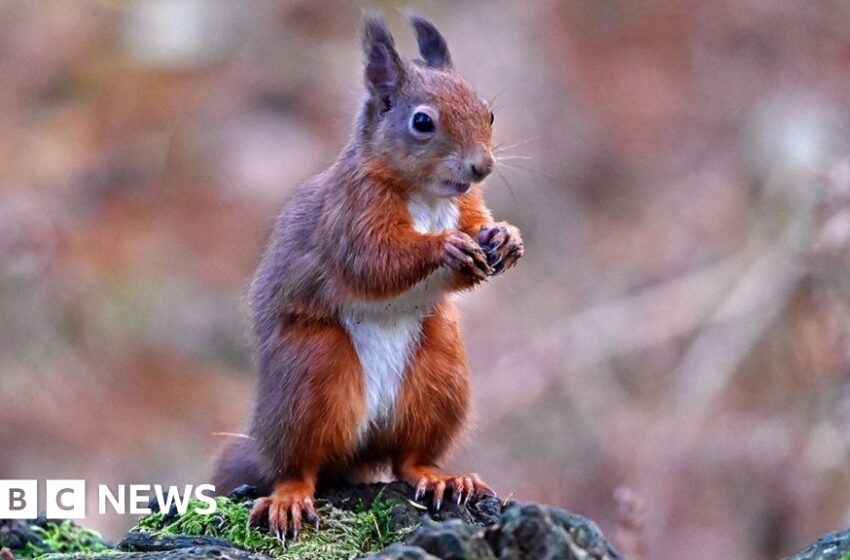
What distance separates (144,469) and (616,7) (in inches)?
218

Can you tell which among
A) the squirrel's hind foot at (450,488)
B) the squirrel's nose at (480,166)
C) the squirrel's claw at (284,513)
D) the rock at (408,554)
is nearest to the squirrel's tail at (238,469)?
the squirrel's claw at (284,513)

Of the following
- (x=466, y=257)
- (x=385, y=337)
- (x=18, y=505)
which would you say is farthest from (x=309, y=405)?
(x=18, y=505)

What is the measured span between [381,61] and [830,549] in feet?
6.41

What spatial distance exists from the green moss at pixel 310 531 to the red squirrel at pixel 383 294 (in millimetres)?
165

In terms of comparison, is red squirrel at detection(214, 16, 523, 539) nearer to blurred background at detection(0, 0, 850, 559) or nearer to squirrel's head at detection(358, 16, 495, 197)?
squirrel's head at detection(358, 16, 495, 197)

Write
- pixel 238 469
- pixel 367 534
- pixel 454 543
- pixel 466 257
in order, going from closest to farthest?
pixel 454 543
pixel 367 534
pixel 466 257
pixel 238 469

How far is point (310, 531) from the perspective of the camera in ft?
12.1

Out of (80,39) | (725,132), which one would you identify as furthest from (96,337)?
(725,132)

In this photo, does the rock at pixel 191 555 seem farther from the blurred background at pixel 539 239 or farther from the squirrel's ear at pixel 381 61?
the blurred background at pixel 539 239

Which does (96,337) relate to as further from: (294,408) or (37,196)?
(294,408)

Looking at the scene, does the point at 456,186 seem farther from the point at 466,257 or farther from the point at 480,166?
the point at 466,257

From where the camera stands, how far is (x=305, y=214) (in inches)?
167

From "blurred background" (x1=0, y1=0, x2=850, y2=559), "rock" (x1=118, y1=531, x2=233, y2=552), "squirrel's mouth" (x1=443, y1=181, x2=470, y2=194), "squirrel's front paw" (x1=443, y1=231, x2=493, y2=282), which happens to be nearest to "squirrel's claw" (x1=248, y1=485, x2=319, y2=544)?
"rock" (x1=118, y1=531, x2=233, y2=552)

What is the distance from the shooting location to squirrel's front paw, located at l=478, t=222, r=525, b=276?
155 inches
